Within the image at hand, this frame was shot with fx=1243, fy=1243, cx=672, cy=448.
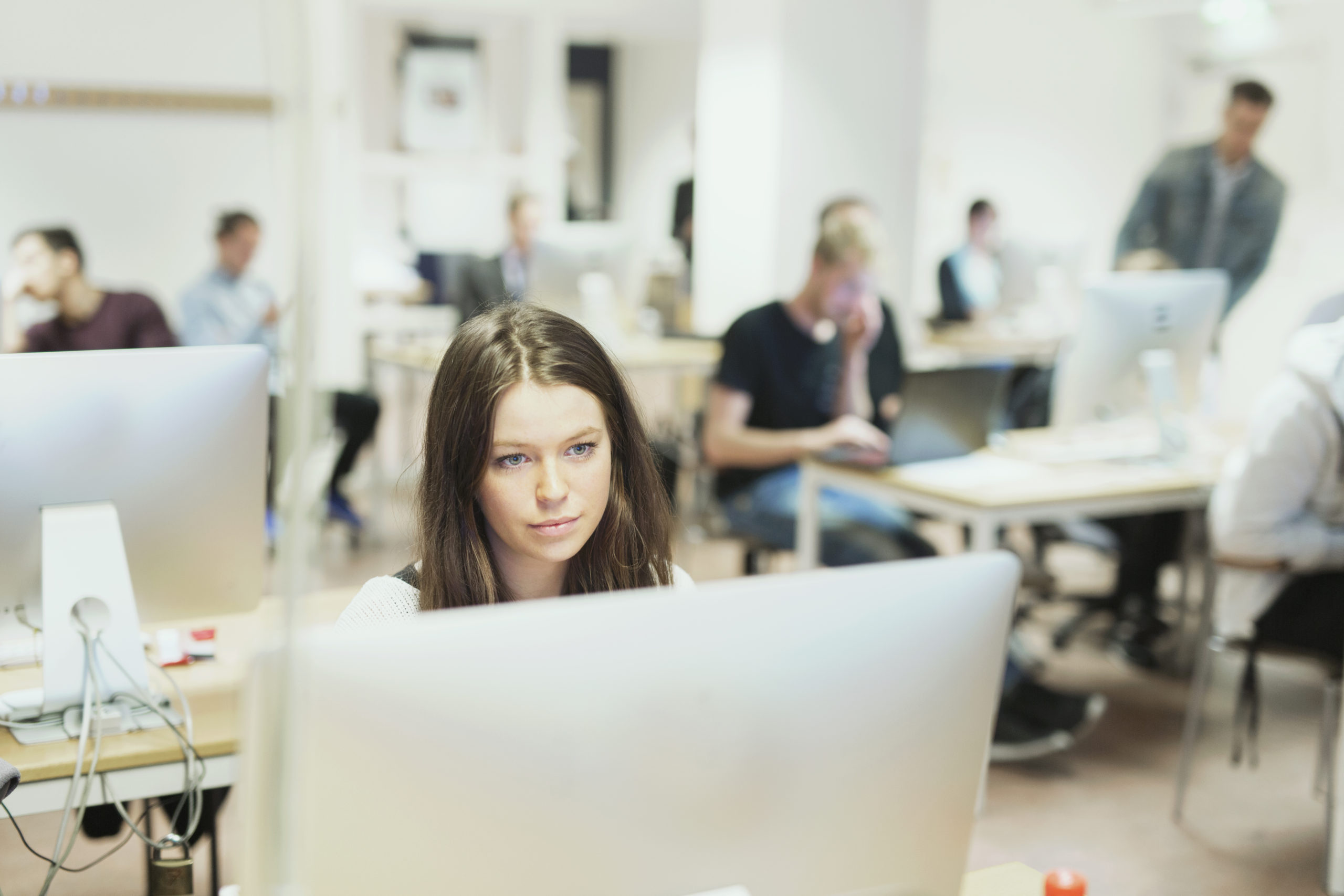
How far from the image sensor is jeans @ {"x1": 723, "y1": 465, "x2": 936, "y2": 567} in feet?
9.07

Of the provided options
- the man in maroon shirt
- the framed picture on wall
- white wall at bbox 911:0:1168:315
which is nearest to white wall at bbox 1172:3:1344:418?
white wall at bbox 911:0:1168:315

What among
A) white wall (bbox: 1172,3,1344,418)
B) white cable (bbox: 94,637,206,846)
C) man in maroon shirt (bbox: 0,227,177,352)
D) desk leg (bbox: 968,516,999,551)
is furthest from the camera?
white wall (bbox: 1172,3,1344,418)

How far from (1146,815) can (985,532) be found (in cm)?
66

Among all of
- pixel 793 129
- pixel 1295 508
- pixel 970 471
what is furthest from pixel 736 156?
pixel 1295 508

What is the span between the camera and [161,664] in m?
1.52

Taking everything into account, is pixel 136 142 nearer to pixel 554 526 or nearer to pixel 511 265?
pixel 511 265

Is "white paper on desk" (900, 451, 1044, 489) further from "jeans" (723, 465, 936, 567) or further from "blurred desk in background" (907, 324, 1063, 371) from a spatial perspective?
"blurred desk in background" (907, 324, 1063, 371)

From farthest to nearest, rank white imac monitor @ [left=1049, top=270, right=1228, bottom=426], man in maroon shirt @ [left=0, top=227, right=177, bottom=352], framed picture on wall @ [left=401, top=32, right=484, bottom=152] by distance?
framed picture on wall @ [left=401, top=32, right=484, bottom=152] → man in maroon shirt @ [left=0, top=227, right=177, bottom=352] → white imac monitor @ [left=1049, top=270, right=1228, bottom=426]

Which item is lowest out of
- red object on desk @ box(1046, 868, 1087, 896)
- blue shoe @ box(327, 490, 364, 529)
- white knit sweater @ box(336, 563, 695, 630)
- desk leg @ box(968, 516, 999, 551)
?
blue shoe @ box(327, 490, 364, 529)

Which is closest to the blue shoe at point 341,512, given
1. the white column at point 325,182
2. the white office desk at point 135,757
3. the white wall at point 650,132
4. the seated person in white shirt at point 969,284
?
the seated person in white shirt at point 969,284

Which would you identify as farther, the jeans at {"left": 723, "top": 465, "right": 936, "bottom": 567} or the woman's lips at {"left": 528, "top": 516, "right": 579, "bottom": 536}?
the jeans at {"left": 723, "top": 465, "right": 936, "bottom": 567}

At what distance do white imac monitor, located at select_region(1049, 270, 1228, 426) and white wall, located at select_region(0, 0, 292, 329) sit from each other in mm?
3194

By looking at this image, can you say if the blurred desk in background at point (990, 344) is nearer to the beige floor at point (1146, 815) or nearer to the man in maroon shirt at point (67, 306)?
the beige floor at point (1146, 815)

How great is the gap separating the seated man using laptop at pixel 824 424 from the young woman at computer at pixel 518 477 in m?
1.51
